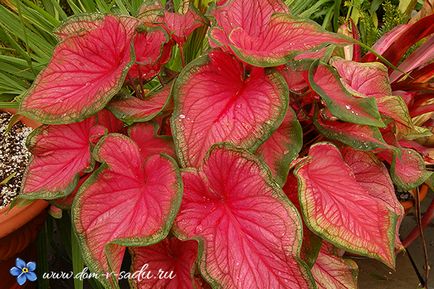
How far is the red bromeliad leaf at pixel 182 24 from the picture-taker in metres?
1.00

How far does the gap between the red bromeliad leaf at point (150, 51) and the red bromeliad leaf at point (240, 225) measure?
0.23 m

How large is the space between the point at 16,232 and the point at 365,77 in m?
0.72

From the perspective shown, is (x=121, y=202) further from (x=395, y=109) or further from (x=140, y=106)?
(x=395, y=109)

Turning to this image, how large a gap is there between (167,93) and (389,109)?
38 cm

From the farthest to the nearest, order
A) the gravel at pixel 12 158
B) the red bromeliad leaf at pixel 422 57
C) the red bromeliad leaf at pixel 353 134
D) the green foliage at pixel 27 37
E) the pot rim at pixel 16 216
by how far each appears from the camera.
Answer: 1. the green foliage at pixel 27 37
2. the red bromeliad leaf at pixel 422 57
3. the gravel at pixel 12 158
4. the pot rim at pixel 16 216
5. the red bromeliad leaf at pixel 353 134

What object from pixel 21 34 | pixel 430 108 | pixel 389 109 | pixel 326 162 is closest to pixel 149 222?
pixel 326 162

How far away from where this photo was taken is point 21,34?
4.85 ft

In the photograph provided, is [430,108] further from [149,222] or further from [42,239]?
[42,239]

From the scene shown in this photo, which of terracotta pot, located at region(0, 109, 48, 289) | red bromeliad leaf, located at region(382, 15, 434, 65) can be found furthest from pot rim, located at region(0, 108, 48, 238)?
red bromeliad leaf, located at region(382, 15, 434, 65)

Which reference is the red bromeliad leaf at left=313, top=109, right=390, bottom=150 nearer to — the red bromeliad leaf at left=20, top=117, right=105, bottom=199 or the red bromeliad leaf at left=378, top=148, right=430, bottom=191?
the red bromeliad leaf at left=378, top=148, right=430, bottom=191

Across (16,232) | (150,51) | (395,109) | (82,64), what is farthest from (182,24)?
(16,232)

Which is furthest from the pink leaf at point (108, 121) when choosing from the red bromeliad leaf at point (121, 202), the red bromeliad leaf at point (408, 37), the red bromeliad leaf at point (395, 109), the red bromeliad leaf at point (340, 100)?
the red bromeliad leaf at point (408, 37)

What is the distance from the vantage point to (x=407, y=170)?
1.02 meters

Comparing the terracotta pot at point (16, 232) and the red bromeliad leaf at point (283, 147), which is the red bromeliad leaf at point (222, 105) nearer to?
the red bromeliad leaf at point (283, 147)
